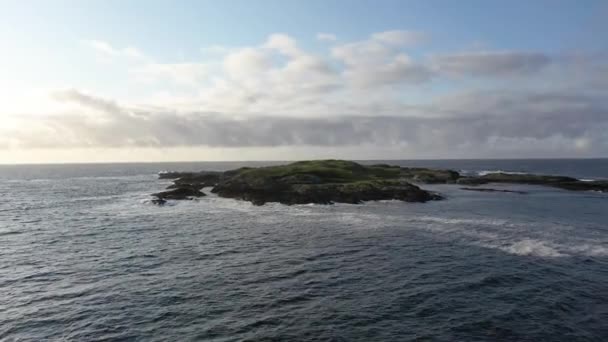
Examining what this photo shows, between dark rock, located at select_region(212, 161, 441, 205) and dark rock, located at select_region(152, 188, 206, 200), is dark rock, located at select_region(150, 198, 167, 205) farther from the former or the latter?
dark rock, located at select_region(212, 161, 441, 205)

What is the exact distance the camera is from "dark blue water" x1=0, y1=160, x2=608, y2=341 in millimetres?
23484

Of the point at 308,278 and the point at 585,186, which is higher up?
the point at 585,186

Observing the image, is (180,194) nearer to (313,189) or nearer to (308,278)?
(313,189)

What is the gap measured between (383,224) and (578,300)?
29980mm

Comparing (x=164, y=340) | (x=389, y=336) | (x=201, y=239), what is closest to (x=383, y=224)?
(x=201, y=239)

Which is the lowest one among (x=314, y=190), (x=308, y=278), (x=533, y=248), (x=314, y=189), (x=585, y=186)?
(x=308, y=278)

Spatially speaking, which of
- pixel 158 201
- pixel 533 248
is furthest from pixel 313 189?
pixel 533 248

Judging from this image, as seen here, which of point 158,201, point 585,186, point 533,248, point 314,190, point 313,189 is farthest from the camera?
point 585,186

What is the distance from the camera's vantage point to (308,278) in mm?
32656

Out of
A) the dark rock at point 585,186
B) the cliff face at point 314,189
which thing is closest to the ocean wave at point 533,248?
the cliff face at point 314,189

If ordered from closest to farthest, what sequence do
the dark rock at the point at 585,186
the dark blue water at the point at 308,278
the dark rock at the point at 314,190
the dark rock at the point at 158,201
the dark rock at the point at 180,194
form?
the dark blue water at the point at 308,278 < the dark rock at the point at 158,201 < the dark rock at the point at 314,190 < the dark rock at the point at 180,194 < the dark rock at the point at 585,186

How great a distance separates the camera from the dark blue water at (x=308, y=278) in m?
23.5

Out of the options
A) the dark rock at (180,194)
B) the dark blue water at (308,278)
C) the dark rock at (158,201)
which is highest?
the dark rock at (180,194)

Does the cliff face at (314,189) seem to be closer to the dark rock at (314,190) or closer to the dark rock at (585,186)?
the dark rock at (314,190)
